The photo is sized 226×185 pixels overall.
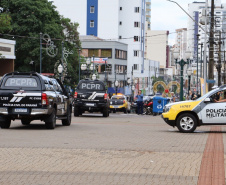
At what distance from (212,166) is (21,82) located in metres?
10.5

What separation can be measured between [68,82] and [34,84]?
58433 mm

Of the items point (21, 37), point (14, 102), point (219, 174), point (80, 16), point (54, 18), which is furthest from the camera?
point (80, 16)

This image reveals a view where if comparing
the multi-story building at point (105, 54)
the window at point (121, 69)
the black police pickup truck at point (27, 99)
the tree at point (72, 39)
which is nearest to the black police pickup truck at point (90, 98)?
the black police pickup truck at point (27, 99)

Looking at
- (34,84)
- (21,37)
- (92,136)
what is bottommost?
(92,136)

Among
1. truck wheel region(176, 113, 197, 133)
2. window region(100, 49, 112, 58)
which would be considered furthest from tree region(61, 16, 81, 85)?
truck wheel region(176, 113, 197, 133)

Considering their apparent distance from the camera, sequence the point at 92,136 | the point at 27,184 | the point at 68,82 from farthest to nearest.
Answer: the point at 68,82 → the point at 92,136 → the point at 27,184

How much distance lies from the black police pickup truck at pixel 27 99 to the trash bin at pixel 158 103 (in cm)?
2195

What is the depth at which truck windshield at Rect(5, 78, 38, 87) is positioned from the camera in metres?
20.2

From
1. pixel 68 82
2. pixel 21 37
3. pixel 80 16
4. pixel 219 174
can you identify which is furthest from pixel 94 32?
pixel 219 174

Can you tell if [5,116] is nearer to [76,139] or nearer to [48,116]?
[48,116]

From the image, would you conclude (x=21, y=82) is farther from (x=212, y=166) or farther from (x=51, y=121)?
(x=212, y=166)

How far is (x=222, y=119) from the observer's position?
20859 mm

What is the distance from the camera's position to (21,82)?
20.3 metres

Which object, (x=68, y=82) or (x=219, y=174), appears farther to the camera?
(x=68, y=82)
